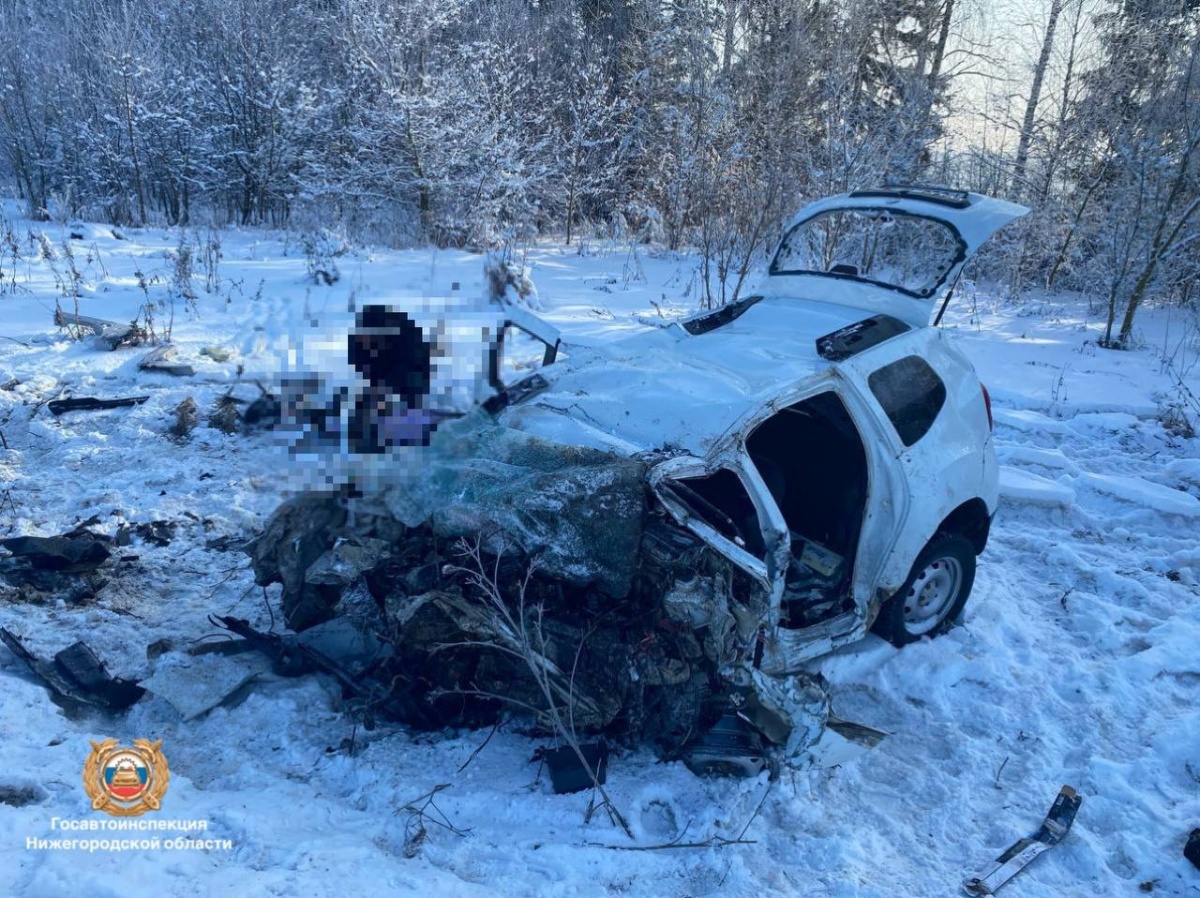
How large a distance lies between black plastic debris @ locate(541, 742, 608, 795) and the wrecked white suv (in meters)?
0.11

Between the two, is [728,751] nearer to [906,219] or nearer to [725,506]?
Answer: [725,506]

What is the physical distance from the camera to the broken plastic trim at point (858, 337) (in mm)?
4059

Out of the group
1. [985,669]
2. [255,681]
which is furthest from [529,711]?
[985,669]

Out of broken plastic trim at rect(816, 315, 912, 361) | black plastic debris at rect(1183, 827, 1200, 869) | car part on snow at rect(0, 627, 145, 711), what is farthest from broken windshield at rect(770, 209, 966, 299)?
car part on snow at rect(0, 627, 145, 711)

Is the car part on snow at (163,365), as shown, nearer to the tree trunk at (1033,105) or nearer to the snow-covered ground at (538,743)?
the snow-covered ground at (538,743)

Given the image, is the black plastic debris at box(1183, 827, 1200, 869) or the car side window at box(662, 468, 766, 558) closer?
the black plastic debris at box(1183, 827, 1200, 869)

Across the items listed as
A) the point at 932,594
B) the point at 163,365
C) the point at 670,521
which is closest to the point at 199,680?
the point at 670,521

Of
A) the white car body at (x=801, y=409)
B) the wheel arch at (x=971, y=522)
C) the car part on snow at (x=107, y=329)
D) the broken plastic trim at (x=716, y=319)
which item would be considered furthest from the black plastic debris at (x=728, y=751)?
the car part on snow at (x=107, y=329)

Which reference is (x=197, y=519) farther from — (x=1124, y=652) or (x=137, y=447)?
(x=1124, y=652)

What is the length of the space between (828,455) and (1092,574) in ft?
7.77

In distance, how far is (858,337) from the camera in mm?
4285

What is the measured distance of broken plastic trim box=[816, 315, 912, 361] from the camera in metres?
4.06

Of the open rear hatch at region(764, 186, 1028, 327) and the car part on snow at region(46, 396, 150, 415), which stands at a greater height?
the open rear hatch at region(764, 186, 1028, 327)

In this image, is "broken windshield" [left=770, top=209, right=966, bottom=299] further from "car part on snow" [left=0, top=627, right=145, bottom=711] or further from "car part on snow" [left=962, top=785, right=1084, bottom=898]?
"car part on snow" [left=0, top=627, right=145, bottom=711]
